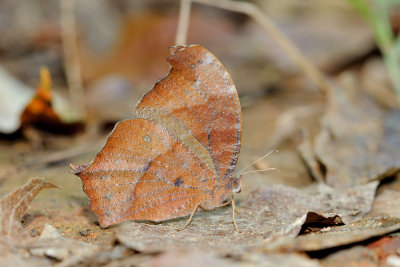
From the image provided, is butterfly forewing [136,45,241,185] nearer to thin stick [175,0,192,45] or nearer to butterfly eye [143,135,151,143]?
butterfly eye [143,135,151,143]

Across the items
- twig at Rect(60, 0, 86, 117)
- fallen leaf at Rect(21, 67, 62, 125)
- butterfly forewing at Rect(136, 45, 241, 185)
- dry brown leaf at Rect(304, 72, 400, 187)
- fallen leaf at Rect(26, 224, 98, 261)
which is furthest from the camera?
twig at Rect(60, 0, 86, 117)

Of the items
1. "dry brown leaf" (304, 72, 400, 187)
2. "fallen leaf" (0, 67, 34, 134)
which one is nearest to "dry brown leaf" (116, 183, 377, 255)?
"dry brown leaf" (304, 72, 400, 187)

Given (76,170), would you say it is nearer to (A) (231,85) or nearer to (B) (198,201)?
(B) (198,201)

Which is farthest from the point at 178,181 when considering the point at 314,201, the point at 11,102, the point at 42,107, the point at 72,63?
the point at 72,63

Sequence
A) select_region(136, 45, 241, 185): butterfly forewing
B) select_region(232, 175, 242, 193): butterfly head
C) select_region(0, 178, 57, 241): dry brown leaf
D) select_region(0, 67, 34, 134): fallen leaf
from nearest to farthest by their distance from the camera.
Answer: select_region(0, 178, 57, 241): dry brown leaf → select_region(136, 45, 241, 185): butterfly forewing → select_region(232, 175, 242, 193): butterfly head → select_region(0, 67, 34, 134): fallen leaf

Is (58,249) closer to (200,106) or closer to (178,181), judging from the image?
(178,181)

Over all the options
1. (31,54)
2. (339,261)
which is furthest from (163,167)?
(31,54)
